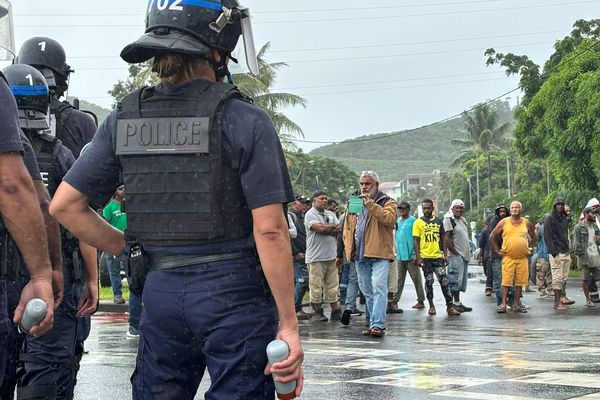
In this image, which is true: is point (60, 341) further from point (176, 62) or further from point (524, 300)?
point (524, 300)

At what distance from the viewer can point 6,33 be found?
4.27 m

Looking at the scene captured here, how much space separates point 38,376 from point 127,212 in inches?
57.4

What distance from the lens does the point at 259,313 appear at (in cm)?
355

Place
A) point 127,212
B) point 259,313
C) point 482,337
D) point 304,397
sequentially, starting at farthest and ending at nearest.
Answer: point 482,337, point 304,397, point 127,212, point 259,313

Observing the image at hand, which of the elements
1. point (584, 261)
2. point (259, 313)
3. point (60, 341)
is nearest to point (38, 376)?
point (60, 341)

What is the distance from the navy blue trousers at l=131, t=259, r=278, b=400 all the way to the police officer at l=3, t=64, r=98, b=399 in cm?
139

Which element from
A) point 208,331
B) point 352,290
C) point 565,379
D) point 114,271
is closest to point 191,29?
point 208,331

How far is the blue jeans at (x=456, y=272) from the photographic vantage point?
1725cm

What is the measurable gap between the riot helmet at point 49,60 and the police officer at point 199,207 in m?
2.64

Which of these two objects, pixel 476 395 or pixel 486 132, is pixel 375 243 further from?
pixel 486 132

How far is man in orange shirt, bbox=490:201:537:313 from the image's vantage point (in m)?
16.3

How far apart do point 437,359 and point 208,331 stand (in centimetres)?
666

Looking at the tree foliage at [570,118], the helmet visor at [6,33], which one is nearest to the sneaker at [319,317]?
the helmet visor at [6,33]

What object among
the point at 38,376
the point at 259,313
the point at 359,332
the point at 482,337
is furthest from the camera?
the point at 359,332
